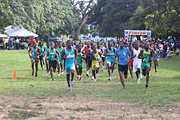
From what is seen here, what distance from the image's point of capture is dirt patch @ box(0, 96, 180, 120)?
8.13 m

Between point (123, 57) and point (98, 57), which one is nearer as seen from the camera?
point (123, 57)

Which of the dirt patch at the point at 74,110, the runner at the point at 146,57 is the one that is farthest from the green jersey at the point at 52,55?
the dirt patch at the point at 74,110

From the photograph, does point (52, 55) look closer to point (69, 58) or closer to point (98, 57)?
point (98, 57)

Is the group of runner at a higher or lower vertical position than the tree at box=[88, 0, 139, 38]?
lower

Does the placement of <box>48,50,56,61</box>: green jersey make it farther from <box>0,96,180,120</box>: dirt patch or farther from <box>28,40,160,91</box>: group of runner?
<box>0,96,180,120</box>: dirt patch

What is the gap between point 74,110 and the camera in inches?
352

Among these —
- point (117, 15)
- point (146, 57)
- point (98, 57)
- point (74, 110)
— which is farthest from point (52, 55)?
point (117, 15)

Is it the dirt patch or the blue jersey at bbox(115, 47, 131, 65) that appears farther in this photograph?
the blue jersey at bbox(115, 47, 131, 65)

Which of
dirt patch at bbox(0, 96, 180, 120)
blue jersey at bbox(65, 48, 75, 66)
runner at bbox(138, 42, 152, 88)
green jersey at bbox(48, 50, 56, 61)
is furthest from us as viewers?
green jersey at bbox(48, 50, 56, 61)

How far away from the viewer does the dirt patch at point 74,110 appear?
8133 mm

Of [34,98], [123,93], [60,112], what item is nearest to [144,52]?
[123,93]

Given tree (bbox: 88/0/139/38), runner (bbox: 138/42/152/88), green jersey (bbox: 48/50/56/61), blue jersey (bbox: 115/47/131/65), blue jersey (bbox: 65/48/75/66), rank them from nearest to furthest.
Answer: blue jersey (bbox: 65/48/75/66)
blue jersey (bbox: 115/47/131/65)
runner (bbox: 138/42/152/88)
green jersey (bbox: 48/50/56/61)
tree (bbox: 88/0/139/38)

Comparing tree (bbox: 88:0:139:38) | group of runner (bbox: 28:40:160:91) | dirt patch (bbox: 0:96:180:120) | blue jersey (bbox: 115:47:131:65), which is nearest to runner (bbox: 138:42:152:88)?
group of runner (bbox: 28:40:160:91)

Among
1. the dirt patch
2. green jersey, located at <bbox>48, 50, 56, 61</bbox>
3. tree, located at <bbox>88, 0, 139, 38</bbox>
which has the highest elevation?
tree, located at <bbox>88, 0, 139, 38</bbox>
